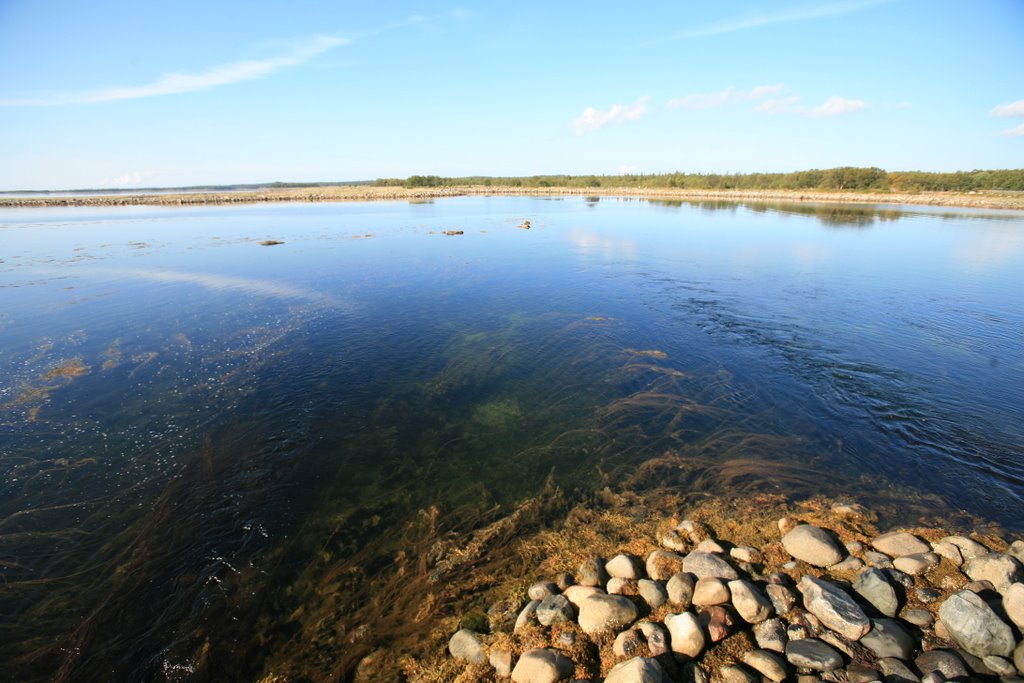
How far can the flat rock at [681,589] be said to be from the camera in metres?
7.13

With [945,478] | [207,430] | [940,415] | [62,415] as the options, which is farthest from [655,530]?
[62,415]

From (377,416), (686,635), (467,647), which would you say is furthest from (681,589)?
(377,416)

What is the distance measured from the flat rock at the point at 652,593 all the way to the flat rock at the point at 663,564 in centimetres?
31

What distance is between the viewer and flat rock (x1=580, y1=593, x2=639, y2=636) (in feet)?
22.2

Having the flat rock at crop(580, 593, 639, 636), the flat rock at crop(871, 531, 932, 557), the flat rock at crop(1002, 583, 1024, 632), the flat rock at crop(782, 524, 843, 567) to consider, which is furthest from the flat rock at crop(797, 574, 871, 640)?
the flat rock at crop(580, 593, 639, 636)

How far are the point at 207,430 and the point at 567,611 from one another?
1176 cm

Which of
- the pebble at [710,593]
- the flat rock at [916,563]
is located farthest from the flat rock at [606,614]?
the flat rock at [916,563]

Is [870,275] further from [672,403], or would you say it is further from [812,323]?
[672,403]

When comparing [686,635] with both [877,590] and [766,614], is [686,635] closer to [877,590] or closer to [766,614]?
[766,614]

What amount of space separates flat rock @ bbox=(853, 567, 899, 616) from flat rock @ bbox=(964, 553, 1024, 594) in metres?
1.58

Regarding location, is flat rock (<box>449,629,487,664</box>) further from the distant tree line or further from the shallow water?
the distant tree line

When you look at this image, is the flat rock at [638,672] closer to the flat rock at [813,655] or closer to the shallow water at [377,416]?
the flat rock at [813,655]

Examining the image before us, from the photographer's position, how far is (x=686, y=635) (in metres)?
6.34

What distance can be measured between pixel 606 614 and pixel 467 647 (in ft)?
7.78
